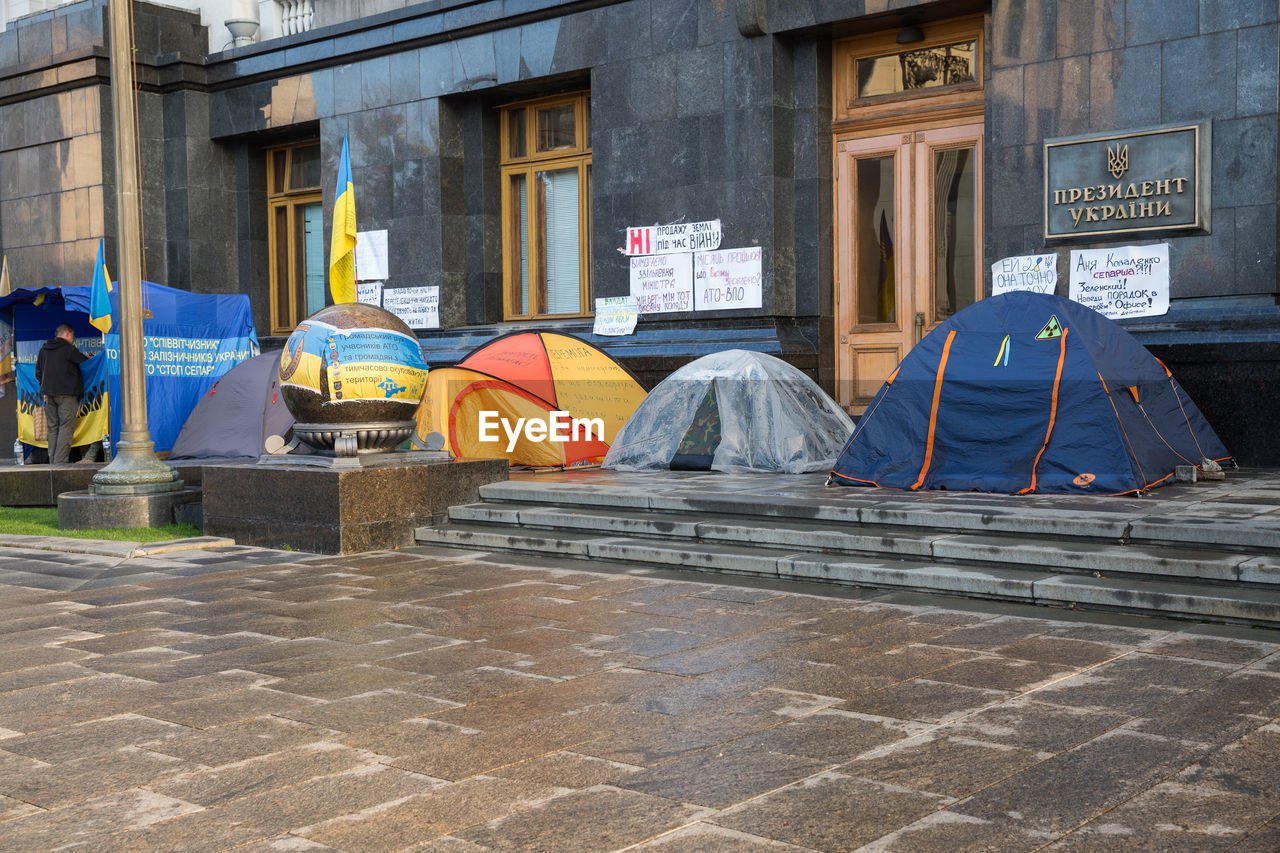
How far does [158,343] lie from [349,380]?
601cm

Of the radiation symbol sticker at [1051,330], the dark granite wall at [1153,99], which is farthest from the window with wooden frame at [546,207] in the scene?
the radiation symbol sticker at [1051,330]

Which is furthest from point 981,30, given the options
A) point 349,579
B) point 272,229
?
point 272,229

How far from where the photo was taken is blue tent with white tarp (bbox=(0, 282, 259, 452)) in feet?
48.7

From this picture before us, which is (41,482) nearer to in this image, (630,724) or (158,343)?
(158,343)

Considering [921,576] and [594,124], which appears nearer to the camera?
[921,576]

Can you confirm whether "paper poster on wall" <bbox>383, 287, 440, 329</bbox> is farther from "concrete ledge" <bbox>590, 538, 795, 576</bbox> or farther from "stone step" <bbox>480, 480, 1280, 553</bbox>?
"concrete ledge" <bbox>590, 538, 795, 576</bbox>

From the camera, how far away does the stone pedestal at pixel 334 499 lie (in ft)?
31.7

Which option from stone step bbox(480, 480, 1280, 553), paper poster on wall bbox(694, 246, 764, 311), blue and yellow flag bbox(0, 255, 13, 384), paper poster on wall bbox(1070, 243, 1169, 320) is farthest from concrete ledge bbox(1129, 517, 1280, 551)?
blue and yellow flag bbox(0, 255, 13, 384)

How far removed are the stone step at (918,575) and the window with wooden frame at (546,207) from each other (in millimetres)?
7240

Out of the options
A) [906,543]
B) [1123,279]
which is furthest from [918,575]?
[1123,279]

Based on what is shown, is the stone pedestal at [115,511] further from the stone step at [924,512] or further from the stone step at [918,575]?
the stone step at [924,512]

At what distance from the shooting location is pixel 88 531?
1074cm

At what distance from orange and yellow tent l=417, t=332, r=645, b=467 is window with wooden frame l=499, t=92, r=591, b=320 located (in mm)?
3386

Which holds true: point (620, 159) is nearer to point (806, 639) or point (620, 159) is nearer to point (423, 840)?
point (806, 639)
